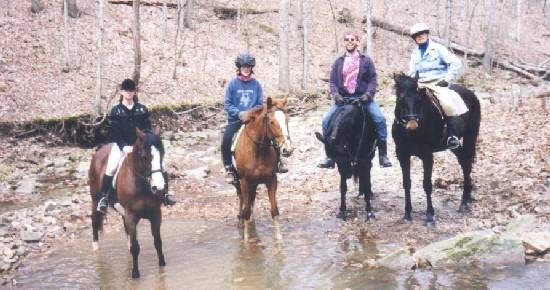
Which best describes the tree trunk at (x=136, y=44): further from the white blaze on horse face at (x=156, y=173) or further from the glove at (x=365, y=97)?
the white blaze on horse face at (x=156, y=173)

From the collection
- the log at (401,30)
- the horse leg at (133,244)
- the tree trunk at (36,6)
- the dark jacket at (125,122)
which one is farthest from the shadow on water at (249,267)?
the log at (401,30)

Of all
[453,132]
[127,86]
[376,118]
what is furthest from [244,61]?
[453,132]

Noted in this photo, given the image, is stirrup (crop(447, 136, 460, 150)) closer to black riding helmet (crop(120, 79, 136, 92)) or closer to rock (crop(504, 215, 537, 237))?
rock (crop(504, 215, 537, 237))

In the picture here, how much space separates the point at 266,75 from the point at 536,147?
50.7 ft

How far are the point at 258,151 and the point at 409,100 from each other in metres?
2.47

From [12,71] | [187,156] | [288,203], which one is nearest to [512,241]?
[288,203]

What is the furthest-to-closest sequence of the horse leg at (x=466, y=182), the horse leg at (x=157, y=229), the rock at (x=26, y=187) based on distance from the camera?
the rock at (x=26, y=187), the horse leg at (x=466, y=182), the horse leg at (x=157, y=229)

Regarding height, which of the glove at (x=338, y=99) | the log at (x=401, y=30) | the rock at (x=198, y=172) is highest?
the log at (x=401, y=30)

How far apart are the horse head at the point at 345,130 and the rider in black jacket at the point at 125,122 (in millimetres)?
2910

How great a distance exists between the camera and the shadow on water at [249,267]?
642 centimetres

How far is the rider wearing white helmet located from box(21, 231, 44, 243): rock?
7059 mm

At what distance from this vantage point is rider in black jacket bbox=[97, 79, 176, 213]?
787cm

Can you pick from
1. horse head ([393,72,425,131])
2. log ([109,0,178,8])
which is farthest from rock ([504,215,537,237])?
log ([109,0,178,8])

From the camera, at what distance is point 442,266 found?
6.72 m
